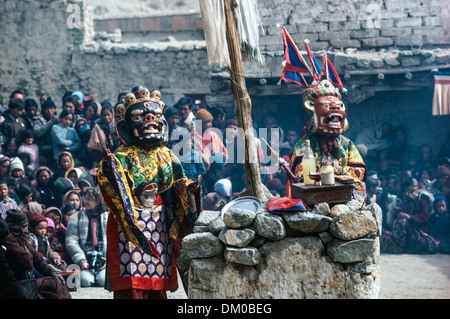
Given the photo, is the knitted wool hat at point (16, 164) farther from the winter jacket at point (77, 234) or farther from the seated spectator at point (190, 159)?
the seated spectator at point (190, 159)

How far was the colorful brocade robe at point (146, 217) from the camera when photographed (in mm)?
5551

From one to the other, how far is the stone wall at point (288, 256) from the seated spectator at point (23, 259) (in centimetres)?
242

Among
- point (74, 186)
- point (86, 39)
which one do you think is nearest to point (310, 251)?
point (74, 186)

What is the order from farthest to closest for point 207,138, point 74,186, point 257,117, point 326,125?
1. point 257,117
2. point 207,138
3. point 74,186
4. point 326,125

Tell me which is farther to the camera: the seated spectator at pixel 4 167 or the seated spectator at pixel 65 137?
the seated spectator at pixel 65 137

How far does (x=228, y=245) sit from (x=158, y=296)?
56.6 inches

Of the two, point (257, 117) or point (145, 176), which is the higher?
point (257, 117)

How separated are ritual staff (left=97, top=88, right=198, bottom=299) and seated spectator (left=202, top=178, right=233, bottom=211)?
113 inches

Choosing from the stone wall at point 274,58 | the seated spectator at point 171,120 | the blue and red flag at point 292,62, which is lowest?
the seated spectator at point 171,120

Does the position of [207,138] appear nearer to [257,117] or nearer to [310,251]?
[257,117]

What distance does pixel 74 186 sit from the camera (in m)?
8.72

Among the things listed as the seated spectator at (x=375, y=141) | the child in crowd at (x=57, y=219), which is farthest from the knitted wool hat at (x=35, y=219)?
the seated spectator at (x=375, y=141)

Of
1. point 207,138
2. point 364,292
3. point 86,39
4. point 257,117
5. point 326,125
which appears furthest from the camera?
point 86,39

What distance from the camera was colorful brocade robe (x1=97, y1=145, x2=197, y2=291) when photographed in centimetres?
555
